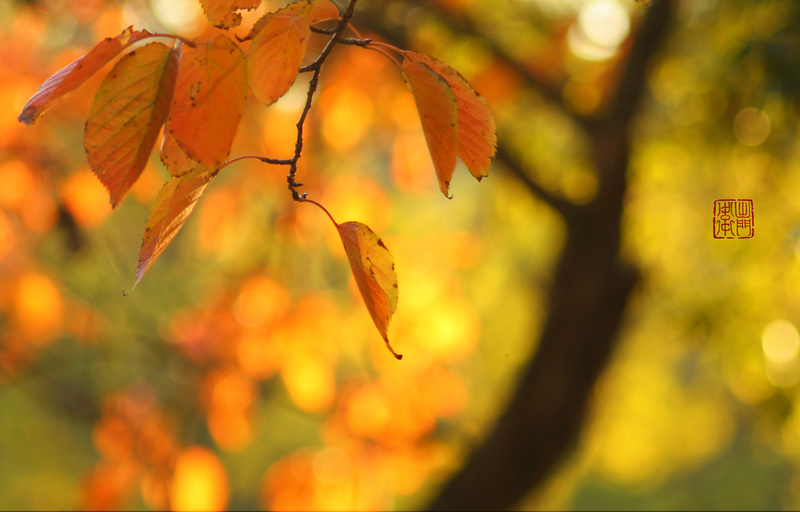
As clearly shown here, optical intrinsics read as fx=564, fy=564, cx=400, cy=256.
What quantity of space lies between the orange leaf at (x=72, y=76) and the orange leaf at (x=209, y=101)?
4 cm

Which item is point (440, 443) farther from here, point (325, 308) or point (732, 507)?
point (732, 507)

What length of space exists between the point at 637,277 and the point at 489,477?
2.16 feet

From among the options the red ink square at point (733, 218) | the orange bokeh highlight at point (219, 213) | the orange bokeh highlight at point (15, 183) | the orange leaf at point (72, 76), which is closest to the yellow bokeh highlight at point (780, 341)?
the red ink square at point (733, 218)

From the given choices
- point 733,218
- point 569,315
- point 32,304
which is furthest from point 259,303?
point 733,218

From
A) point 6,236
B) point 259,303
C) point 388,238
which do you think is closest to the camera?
point 6,236

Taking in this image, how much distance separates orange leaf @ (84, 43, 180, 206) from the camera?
1.13 feet

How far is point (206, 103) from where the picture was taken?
0.35 meters

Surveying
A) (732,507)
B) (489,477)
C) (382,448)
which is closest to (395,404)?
(382,448)

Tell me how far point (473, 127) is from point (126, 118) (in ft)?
0.75

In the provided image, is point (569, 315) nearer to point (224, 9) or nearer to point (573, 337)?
point (573, 337)

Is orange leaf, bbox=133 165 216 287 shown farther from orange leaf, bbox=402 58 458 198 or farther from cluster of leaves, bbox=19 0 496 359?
orange leaf, bbox=402 58 458 198

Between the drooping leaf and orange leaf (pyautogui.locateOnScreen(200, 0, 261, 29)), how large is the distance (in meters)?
0.14

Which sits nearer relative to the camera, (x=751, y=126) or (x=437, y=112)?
(x=437, y=112)

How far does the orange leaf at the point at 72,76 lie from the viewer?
13.9 inches
